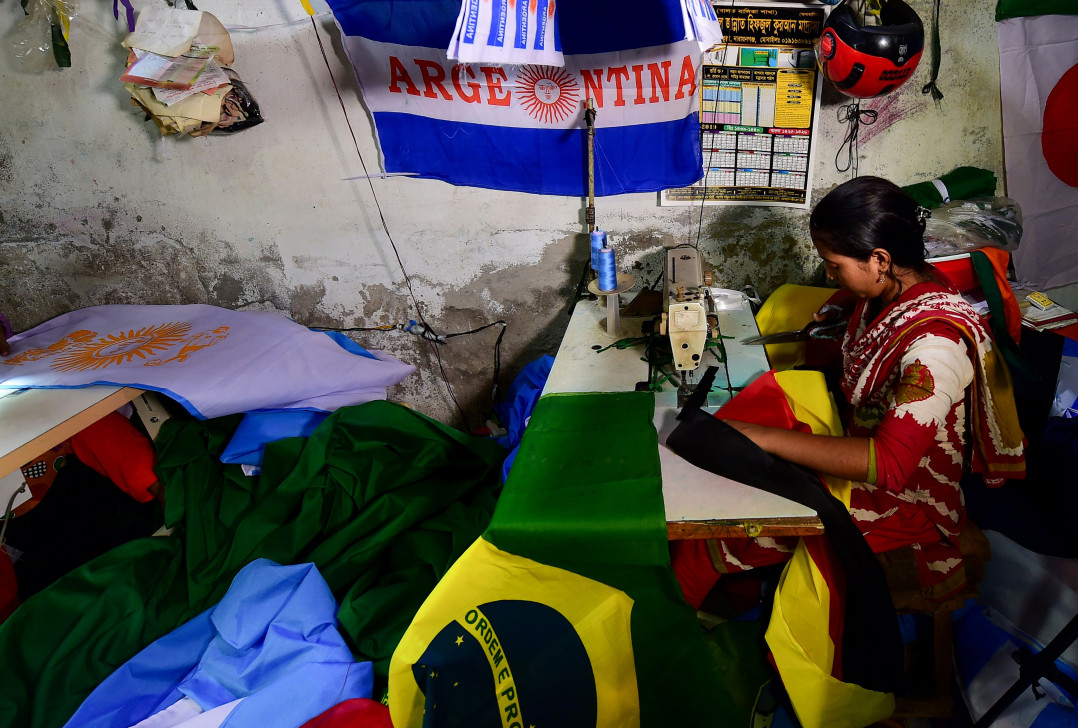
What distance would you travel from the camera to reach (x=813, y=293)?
87.4 inches

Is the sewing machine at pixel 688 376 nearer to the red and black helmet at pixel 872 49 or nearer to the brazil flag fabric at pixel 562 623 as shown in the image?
the brazil flag fabric at pixel 562 623

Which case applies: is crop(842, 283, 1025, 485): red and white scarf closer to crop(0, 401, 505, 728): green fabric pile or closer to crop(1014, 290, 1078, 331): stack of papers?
crop(1014, 290, 1078, 331): stack of papers

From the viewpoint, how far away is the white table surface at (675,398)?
1.14 m

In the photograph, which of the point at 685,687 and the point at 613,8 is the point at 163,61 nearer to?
the point at 613,8

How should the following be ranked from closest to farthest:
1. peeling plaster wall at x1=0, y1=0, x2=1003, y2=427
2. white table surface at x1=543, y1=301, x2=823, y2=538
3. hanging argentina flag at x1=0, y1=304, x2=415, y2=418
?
white table surface at x1=543, y1=301, x2=823, y2=538 → hanging argentina flag at x1=0, y1=304, x2=415, y2=418 → peeling plaster wall at x1=0, y1=0, x2=1003, y2=427

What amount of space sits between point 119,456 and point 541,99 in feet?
7.12

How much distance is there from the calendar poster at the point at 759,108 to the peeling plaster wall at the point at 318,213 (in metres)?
0.08

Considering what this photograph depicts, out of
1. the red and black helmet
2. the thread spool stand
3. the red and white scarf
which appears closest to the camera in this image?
the red and white scarf

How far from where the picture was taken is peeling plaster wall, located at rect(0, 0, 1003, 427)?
A: 2.36 meters

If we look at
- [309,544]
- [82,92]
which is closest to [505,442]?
[309,544]

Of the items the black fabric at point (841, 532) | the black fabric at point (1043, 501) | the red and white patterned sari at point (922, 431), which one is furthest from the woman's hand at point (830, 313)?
the black fabric at point (841, 532)

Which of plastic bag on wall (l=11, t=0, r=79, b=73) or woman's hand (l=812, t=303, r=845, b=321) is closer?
woman's hand (l=812, t=303, r=845, b=321)

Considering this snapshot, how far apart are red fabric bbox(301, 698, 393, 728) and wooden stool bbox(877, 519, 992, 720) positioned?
1373mm

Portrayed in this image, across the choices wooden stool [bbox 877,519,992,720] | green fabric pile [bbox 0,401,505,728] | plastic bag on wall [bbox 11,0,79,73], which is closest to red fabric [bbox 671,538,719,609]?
wooden stool [bbox 877,519,992,720]
